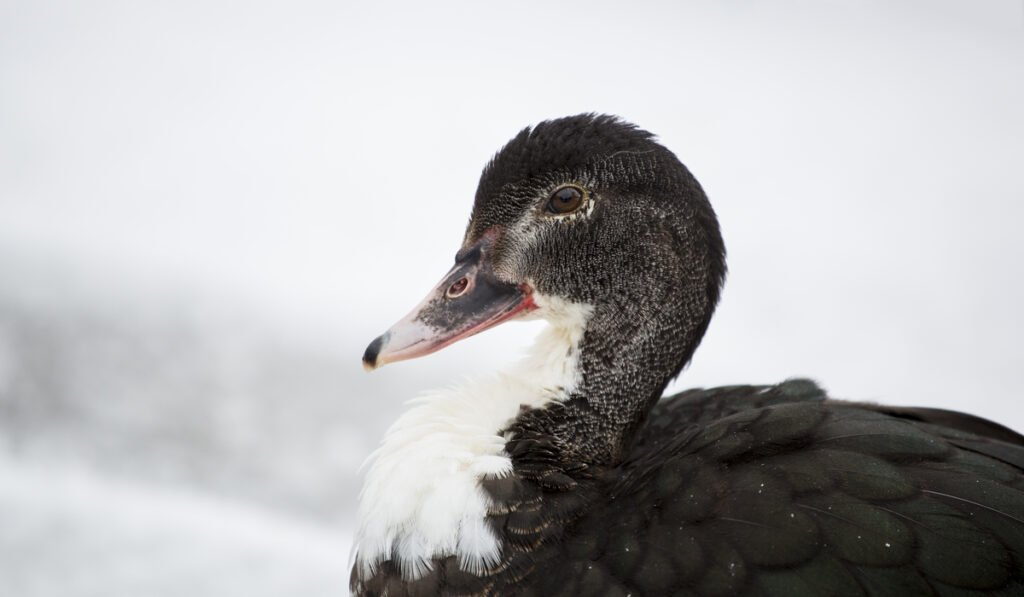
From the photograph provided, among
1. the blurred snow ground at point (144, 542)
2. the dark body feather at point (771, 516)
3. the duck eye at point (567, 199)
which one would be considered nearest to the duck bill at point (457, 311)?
the duck eye at point (567, 199)

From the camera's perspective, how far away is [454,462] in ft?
5.45

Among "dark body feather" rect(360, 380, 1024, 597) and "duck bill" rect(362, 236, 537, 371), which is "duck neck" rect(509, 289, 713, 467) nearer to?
"dark body feather" rect(360, 380, 1024, 597)

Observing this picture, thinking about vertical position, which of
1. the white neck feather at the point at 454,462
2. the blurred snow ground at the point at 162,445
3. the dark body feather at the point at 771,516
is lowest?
the dark body feather at the point at 771,516

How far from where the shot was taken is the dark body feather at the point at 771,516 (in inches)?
53.7

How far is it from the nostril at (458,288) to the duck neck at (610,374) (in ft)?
0.98

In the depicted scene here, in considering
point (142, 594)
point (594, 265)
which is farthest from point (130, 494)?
point (594, 265)

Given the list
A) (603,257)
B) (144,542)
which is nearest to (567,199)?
(603,257)

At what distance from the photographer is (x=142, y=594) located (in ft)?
7.80

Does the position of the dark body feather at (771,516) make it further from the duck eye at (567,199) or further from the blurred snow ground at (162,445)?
the blurred snow ground at (162,445)

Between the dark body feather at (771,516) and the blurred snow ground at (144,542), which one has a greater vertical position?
the blurred snow ground at (144,542)

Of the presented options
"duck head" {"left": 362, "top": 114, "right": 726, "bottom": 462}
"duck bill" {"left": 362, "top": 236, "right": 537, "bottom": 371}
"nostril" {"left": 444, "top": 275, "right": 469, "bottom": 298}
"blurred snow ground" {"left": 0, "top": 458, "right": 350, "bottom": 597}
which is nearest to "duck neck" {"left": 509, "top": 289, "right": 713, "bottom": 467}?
"duck head" {"left": 362, "top": 114, "right": 726, "bottom": 462}

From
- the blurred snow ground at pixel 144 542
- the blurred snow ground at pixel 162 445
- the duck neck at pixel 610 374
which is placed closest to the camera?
the duck neck at pixel 610 374

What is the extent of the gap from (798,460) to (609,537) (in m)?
0.39

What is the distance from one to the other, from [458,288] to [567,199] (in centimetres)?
33
